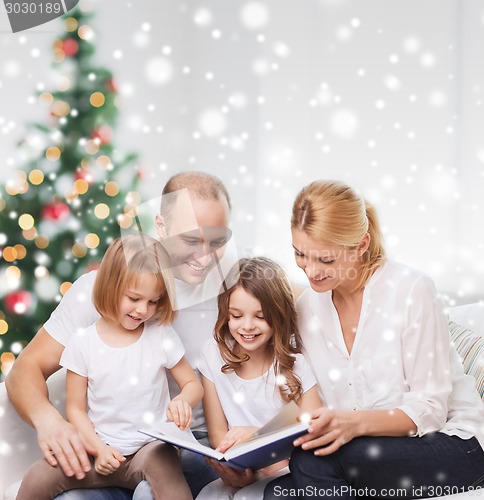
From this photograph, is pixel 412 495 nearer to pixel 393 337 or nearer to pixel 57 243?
pixel 393 337

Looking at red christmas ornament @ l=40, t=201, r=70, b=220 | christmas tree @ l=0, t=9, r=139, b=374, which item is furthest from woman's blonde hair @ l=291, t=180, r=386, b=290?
red christmas ornament @ l=40, t=201, r=70, b=220

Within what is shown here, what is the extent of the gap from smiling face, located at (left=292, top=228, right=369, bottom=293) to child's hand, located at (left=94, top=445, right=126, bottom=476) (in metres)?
0.57

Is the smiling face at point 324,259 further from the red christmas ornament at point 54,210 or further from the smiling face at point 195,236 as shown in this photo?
the red christmas ornament at point 54,210

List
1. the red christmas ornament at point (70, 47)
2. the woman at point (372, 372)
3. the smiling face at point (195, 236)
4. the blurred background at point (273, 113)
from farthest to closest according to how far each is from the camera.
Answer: the blurred background at point (273, 113) → the red christmas ornament at point (70, 47) → the smiling face at point (195, 236) → the woman at point (372, 372)

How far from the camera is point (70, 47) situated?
2619 mm

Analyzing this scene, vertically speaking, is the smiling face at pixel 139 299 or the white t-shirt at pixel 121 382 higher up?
the smiling face at pixel 139 299

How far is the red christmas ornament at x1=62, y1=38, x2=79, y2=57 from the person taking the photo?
262 centimetres

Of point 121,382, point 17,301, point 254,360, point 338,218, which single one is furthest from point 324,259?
point 17,301

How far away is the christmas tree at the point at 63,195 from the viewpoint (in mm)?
→ 2627

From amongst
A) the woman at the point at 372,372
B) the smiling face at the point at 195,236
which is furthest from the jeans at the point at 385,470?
the smiling face at the point at 195,236

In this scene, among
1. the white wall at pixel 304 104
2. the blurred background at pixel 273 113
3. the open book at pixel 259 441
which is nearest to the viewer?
the open book at pixel 259 441

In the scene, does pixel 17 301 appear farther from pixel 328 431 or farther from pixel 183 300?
pixel 328 431

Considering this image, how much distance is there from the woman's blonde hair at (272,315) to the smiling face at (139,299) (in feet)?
0.62

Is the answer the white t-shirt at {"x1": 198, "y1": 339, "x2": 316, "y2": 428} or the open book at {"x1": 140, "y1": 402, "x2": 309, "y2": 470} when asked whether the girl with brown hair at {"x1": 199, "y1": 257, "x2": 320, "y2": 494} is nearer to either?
the white t-shirt at {"x1": 198, "y1": 339, "x2": 316, "y2": 428}
